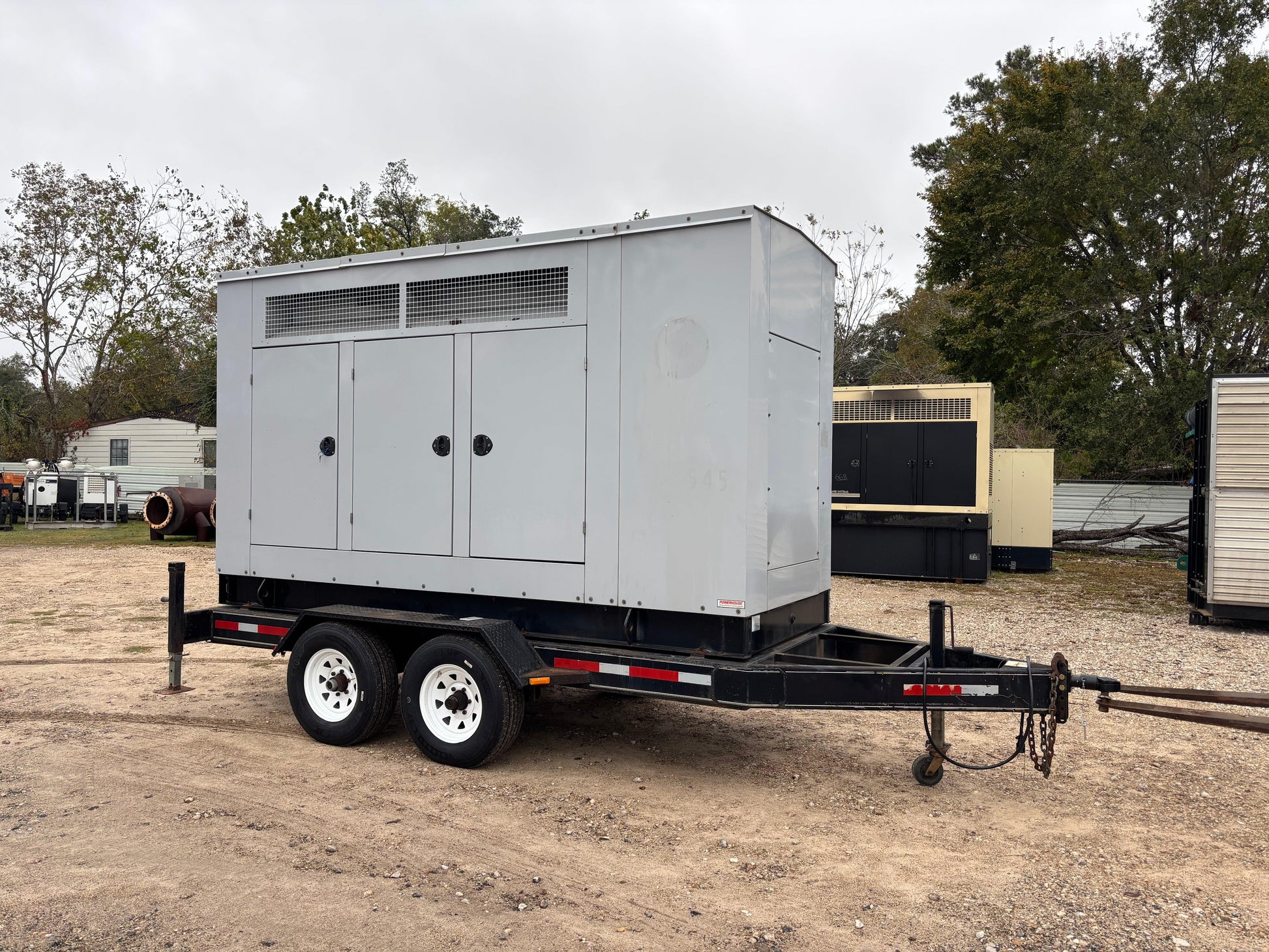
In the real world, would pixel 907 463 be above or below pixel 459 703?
above

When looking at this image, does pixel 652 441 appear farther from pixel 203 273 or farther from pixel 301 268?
pixel 203 273

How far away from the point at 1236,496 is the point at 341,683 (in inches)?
383

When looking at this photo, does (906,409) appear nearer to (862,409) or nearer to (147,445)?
(862,409)

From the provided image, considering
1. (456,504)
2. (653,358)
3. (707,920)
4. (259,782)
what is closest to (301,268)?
(456,504)

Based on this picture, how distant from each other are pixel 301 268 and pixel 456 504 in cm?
206

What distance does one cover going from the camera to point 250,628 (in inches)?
259

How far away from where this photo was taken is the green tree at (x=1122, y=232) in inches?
762

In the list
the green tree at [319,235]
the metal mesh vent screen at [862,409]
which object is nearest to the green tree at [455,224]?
the green tree at [319,235]

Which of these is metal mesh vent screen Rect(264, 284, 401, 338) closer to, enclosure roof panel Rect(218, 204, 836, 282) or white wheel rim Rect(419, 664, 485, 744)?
enclosure roof panel Rect(218, 204, 836, 282)

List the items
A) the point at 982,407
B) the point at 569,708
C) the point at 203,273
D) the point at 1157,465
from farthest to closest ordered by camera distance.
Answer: the point at 203,273
the point at 1157,465
the point at 982,407
the point at 569,708

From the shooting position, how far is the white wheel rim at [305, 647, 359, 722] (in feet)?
19.8

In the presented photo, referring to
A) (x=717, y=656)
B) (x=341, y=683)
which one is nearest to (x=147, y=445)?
(x=341, y=683)

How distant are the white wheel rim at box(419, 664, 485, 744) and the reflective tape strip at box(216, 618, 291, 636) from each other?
128 centimetres

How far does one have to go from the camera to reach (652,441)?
5.40m
